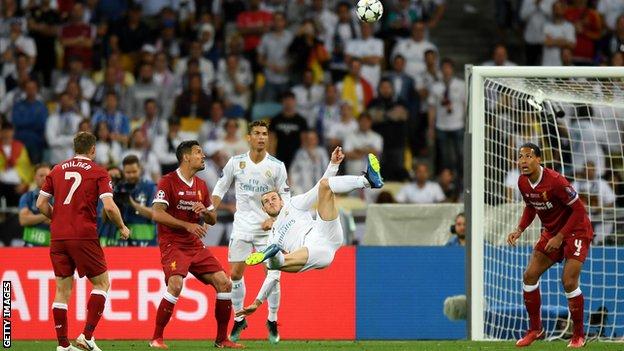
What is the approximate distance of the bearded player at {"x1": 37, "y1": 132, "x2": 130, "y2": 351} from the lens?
44.6 feet

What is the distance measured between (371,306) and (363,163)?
5.12 meters

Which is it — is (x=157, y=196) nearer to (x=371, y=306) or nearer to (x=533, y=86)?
(x=371, y=306)

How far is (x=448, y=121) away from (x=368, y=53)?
195 centimetres

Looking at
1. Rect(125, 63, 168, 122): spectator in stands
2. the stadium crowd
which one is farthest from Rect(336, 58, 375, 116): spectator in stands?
Rect(125, 63, 168, 122): spectator in stands

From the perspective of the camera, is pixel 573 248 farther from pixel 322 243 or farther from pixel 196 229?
pixel 196 229

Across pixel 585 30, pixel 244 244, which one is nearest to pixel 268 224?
pixel 244 244

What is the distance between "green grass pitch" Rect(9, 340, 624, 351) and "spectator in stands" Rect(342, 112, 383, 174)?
6281 millimetres

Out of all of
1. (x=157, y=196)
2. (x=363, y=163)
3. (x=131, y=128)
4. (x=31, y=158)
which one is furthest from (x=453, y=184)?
(x=157, y=196)

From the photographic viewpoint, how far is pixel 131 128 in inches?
893

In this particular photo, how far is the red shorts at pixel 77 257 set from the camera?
13609mm

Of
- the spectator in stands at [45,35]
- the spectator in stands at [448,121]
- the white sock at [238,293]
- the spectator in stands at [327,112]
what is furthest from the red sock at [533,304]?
the spectator in stands at [45,35]

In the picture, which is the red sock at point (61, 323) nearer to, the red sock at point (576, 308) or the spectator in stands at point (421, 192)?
the red sock at point (576, 308)

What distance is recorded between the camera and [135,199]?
58.0 ft

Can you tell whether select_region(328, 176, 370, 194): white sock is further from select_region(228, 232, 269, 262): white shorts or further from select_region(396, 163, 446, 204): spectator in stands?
select_region(396, 163, 446, 204): spectator in stands
